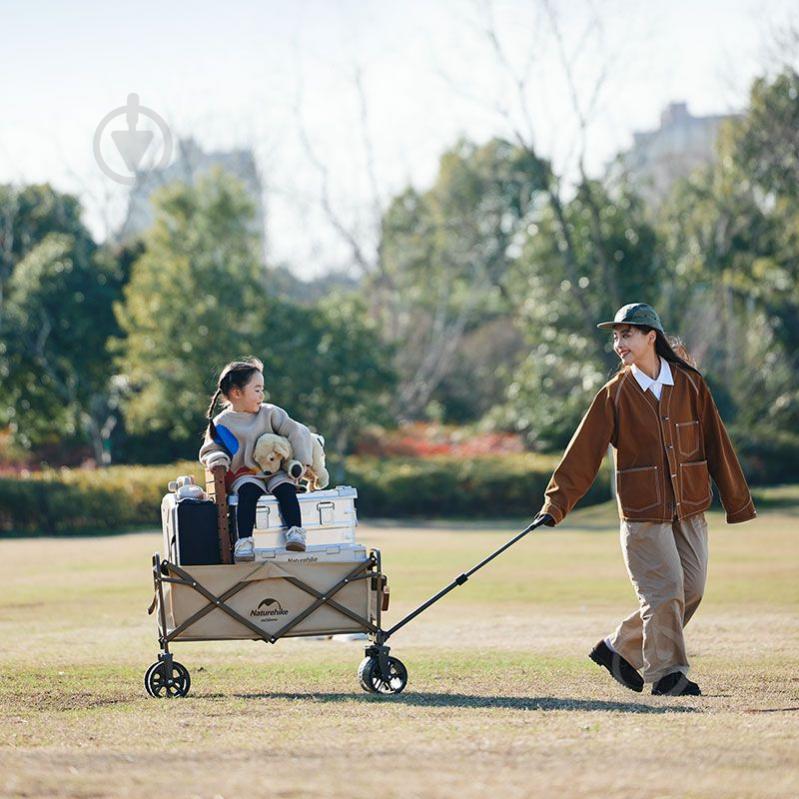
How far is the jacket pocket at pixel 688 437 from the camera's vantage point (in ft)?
27.4

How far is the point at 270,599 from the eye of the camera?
8.40 m

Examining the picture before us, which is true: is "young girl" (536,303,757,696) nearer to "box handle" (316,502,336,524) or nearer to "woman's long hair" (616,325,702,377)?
"woman's long hair" (616,325,702,377)

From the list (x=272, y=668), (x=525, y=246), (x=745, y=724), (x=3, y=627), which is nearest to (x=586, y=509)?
(x=525, y=246)

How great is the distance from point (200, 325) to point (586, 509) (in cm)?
1003

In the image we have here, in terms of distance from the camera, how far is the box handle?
8547 millimetres

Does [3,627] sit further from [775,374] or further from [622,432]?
[775,374]

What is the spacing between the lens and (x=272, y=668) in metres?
9.61

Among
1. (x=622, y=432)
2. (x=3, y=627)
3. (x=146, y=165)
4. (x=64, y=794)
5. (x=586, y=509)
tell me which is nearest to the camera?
(x=64, y=794)

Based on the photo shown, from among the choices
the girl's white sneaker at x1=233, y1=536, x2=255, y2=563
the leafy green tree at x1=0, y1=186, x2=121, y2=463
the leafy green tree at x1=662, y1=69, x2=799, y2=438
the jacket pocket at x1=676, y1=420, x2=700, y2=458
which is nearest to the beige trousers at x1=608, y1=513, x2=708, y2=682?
the jacket pocket at x1=676, y1=420, x2=700, y2=458

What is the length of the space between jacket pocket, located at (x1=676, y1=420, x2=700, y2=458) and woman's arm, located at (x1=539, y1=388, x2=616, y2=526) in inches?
14.6

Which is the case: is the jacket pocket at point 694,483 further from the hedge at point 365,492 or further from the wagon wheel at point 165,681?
the hedge at point 365,492

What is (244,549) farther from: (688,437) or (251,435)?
(688,437)

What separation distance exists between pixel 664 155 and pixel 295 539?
69.4 meters

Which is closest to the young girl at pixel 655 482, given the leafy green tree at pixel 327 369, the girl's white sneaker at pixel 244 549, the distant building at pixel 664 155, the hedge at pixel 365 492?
the girl's white sneaker at pixel 244 549
